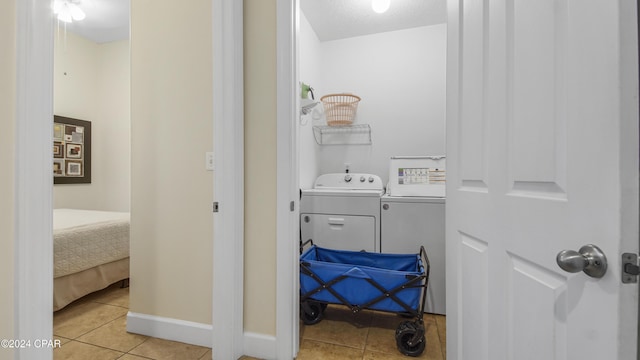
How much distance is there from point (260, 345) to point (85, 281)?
1.68 m

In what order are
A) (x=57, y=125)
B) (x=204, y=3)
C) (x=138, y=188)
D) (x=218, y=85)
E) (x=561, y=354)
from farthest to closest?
(x=57, y=125) < (x=138, y=188) < (x=204, y=3) < (x=218, y=85) < (x=561, y=354)

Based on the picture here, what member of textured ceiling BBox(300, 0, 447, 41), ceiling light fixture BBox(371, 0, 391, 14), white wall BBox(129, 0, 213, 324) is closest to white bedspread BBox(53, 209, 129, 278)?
white wall BBox(129, 0, 213, 324)

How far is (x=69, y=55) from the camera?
3.35 m

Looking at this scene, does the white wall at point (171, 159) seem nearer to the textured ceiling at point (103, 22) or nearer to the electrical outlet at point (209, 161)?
the electrical outlet at point (209, 161)

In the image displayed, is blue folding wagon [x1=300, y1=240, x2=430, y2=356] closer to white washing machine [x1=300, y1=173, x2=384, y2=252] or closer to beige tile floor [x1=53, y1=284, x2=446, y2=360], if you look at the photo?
beige tile floor [x1=53, y1=284, x2=446, y2=360]

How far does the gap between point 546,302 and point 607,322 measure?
15 cm

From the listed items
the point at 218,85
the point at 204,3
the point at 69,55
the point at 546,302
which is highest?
the point at 69,55

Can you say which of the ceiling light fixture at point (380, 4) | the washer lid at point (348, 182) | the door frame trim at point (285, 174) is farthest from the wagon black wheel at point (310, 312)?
the ceiling light fixture at point (380, 4)

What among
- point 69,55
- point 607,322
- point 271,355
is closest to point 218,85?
point 271,355

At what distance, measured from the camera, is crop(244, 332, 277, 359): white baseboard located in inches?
57.9

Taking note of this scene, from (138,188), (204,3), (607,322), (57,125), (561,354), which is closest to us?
(607,322)

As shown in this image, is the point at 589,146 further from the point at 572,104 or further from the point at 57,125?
the point at 57,125

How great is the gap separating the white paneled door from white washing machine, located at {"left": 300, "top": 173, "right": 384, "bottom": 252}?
1087 millimetres

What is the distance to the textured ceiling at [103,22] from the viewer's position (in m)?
2.77
